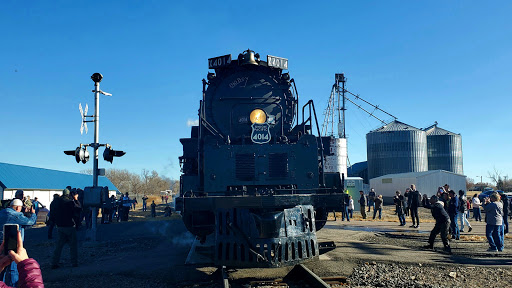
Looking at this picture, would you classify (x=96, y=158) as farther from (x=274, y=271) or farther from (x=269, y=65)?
(x=274, y=271)

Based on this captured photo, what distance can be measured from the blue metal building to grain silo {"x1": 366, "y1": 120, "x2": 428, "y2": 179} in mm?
36470

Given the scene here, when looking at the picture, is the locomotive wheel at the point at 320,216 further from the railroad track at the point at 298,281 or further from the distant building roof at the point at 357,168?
the distant building roof at the point at 357,168

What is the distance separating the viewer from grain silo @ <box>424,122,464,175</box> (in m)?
51.6

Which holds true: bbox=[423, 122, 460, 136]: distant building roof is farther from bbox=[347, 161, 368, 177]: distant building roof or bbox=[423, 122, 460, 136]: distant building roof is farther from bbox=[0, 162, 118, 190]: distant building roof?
bbox=[0, 162, 118, 190]: distant building roof

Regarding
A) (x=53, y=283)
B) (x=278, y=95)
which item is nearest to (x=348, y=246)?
(x=278, y=95)

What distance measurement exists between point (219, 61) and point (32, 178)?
2617 cm

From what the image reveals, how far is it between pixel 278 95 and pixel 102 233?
10.1 meters

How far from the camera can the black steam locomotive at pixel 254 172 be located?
19.7 ft

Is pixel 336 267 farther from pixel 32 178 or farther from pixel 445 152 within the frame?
pixel 445 152

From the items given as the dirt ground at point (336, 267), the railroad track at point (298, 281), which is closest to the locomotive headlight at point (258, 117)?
the dirt ground at point (336, 267)

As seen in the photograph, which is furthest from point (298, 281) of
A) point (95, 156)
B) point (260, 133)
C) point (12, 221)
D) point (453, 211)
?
point (95, 156)

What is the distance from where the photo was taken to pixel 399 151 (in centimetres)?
4850

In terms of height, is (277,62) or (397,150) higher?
(397,150)

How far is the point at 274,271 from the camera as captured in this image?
7.04m
